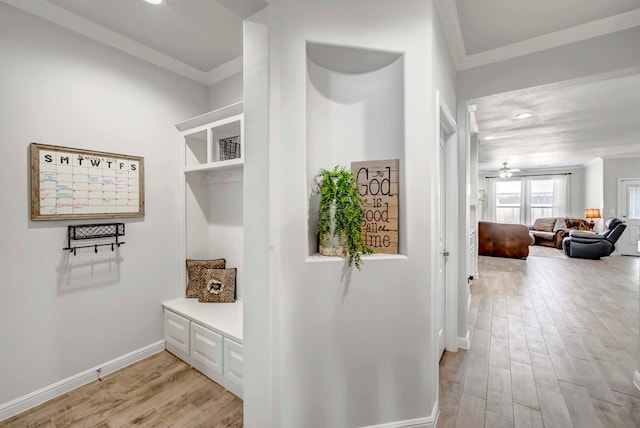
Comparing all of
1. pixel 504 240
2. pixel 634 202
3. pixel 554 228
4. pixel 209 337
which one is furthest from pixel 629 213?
pixel 209 337

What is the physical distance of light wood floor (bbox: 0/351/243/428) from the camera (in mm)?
1757

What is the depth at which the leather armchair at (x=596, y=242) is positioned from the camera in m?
6.51

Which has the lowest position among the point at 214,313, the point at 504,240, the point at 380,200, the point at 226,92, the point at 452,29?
the point at 214,313

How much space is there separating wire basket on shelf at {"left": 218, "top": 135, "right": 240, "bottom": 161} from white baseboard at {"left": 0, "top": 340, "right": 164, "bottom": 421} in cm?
189

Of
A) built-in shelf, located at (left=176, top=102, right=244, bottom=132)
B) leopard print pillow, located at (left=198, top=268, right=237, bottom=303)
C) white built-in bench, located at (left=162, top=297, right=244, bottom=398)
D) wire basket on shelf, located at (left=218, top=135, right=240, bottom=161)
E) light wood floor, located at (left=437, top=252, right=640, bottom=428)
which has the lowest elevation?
light wood floor, located at (left=437, top=252, right=640, bottom=428)

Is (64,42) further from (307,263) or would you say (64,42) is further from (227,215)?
(307,263)

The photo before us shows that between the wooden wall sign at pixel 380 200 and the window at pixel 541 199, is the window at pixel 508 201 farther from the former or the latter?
the wooden wall sign at pixel 380 200

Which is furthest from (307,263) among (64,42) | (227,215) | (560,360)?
(560,360)

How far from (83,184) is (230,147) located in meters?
1.16

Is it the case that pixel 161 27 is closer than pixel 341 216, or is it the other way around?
pixel 341 216

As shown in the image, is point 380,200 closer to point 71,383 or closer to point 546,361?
point 546,361

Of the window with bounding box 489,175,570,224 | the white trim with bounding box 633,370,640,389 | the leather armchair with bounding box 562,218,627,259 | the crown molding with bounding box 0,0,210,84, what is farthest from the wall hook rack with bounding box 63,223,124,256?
the window with bounding box 489,175,570,224

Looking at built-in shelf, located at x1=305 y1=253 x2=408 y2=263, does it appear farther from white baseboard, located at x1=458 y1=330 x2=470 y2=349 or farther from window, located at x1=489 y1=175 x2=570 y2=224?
window, located at x1=489 y1=175 x2=570 y2=224

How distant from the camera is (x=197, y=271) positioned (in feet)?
8.99
